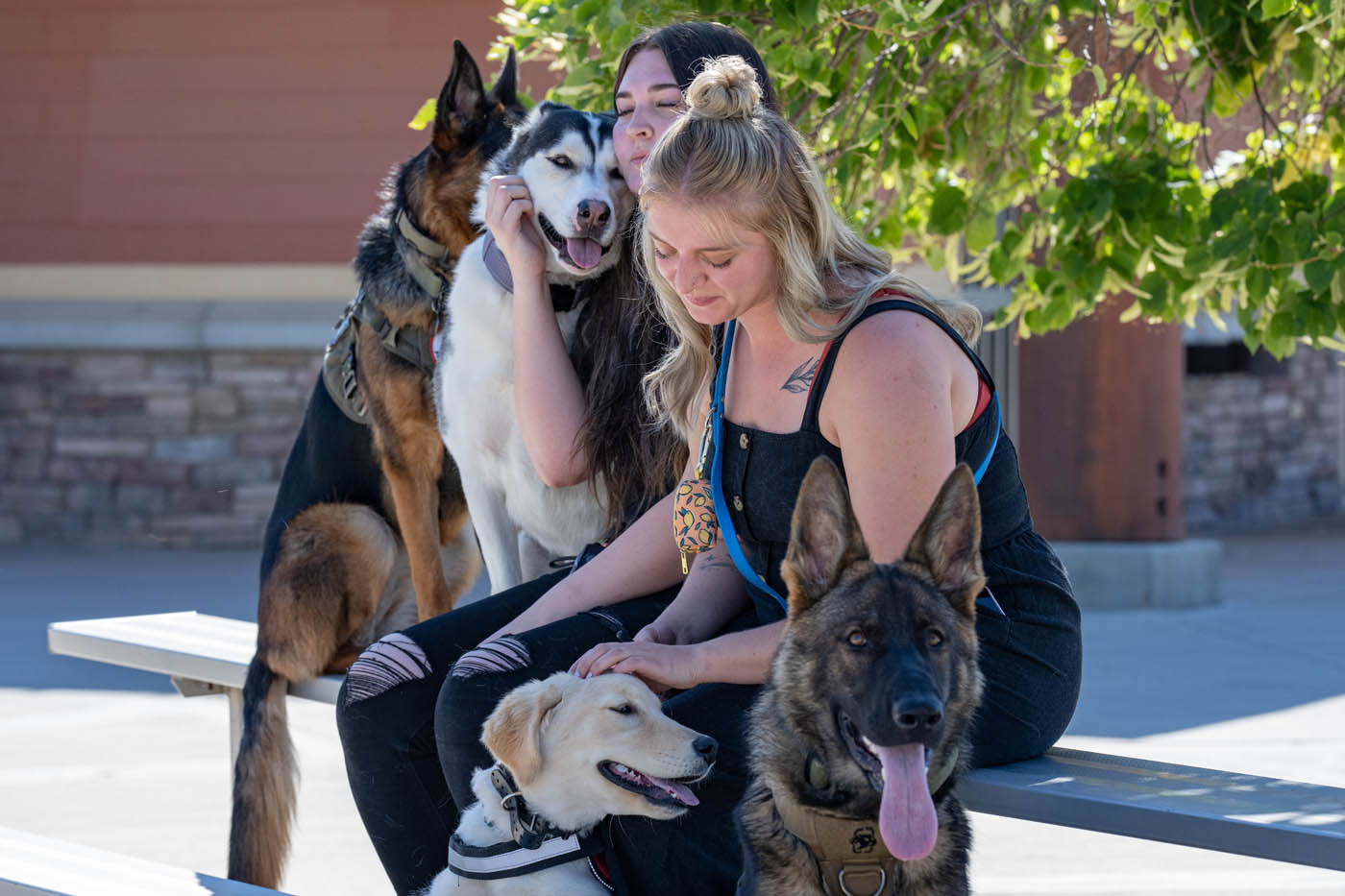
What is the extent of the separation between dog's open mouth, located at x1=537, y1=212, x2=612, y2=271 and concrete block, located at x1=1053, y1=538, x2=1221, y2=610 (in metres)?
6.41

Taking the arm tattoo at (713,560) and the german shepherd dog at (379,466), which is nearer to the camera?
the arm tattoo at (713,560)

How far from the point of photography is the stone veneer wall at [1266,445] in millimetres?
12102

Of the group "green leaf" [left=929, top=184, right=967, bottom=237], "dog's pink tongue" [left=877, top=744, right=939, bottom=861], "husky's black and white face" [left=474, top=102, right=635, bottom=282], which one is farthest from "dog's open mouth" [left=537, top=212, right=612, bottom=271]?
"dog's pink tongue" [left=877, top=744, right=939, bottom=861]

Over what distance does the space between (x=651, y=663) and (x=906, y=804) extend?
743 mm

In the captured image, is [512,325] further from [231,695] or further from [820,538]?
[820,538]

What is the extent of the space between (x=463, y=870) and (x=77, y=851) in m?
0.86

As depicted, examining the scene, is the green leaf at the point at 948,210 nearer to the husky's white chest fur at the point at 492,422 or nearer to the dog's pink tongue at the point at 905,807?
the husky's white chest fur at the point at 492,422

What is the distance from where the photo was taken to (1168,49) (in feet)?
15.1

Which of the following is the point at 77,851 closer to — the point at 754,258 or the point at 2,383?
the point at 754,258

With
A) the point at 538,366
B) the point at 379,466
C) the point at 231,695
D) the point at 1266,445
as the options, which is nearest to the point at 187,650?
the point at 231,695

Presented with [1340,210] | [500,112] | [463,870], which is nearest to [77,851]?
[463,870]

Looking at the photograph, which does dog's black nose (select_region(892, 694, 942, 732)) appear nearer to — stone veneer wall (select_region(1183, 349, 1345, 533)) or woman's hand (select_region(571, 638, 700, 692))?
woman's hand (select_region(571, 638, 700, 692))

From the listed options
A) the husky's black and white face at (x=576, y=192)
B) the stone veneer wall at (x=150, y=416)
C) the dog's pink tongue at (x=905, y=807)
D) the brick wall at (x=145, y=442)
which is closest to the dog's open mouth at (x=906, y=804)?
the dog's pink tongue at (x=905, y=807)

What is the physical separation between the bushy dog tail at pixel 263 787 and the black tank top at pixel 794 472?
5.29ft
